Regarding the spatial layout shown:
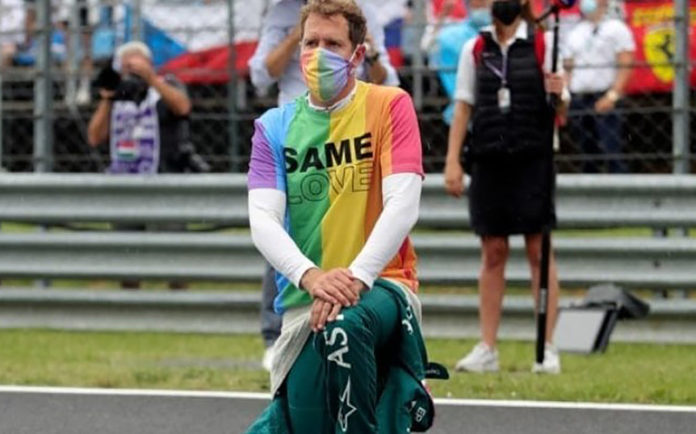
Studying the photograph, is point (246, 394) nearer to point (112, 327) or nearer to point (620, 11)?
point (112, 327)

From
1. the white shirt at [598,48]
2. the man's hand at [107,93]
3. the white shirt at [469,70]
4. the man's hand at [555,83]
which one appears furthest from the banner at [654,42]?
the man's hand at [107,93]

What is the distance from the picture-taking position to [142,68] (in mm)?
13195

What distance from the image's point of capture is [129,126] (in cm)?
1367

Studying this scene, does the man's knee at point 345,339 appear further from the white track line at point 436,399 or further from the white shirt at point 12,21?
the white shirt at point 12,21

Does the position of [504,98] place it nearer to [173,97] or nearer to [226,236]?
[226,236]

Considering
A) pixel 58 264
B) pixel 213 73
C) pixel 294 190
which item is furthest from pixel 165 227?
pixel 294 190

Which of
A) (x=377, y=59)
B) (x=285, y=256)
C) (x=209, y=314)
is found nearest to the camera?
(x=285, y=256)

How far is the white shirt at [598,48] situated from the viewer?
1302 centimetres

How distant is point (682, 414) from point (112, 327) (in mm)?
4658

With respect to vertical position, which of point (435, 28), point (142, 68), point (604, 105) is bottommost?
point (604, 105)

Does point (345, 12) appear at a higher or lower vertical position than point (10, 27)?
lower

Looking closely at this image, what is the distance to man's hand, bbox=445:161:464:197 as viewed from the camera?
989cm

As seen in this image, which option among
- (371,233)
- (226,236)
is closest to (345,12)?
(371,233)

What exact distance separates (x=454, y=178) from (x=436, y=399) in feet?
4.85
